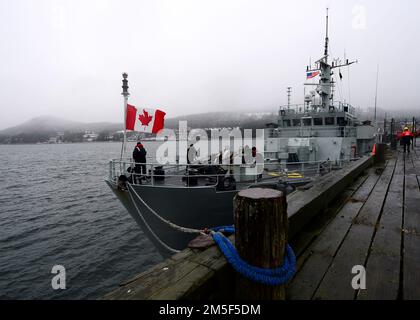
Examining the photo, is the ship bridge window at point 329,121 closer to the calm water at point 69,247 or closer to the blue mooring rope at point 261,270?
the calm water at point 69,247

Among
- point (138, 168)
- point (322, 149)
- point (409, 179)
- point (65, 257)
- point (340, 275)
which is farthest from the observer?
point (322, 149)

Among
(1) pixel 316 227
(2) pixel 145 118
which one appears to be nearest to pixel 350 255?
(1) pixel 316 227

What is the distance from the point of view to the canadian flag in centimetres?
829

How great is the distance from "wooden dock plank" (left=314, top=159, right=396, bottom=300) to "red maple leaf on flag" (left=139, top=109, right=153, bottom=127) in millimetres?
6856

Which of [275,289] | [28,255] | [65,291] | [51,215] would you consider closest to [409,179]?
[275,289]

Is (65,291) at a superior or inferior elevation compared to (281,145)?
inferior

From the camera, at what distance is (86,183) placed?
3030 cm

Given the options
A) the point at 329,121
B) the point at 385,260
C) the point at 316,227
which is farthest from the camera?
the point at 329,121

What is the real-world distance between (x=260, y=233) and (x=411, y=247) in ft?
8.14

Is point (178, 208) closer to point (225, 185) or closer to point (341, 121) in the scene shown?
point (225, 185)

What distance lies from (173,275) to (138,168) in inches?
336

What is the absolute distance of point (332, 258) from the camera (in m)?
2.72
